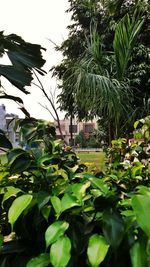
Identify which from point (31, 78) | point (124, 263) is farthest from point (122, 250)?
point (31, 78)

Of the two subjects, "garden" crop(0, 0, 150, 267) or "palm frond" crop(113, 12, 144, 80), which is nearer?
"garden" crop(0, 0, 150, 267)

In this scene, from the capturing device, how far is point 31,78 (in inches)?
50.0

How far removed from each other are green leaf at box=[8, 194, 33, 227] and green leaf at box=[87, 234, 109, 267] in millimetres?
156

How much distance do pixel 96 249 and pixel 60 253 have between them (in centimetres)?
7

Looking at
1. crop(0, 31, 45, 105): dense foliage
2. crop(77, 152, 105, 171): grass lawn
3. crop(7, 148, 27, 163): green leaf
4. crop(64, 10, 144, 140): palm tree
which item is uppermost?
crop(64, 10, 144, 140): palm tree

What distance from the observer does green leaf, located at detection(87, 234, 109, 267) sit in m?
0.79

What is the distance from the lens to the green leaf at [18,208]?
86 cm

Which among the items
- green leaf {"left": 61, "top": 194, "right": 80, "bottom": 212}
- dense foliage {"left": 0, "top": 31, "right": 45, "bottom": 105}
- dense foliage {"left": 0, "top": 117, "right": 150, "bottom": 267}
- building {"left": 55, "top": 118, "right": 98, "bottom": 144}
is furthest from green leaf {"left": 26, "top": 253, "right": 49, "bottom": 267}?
building {"left": 55, "top": 118, "right": 98, "bottom": 144}

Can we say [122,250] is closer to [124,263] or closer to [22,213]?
[124,263]

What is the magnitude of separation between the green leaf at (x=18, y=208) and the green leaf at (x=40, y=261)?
9cm

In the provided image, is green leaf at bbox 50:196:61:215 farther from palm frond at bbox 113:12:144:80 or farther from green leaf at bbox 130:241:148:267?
palm frond at bbox 113:12:144:80

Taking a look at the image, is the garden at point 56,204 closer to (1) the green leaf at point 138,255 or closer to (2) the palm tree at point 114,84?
(1) the green leaf at point 138,255

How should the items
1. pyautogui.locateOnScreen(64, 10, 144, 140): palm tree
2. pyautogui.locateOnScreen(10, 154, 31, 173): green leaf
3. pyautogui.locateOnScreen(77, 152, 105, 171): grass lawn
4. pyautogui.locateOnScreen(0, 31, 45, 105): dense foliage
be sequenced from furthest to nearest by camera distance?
pyautogui.locateOnScreen(64, 10, 144, 140): palm tree
pyautogui.locateOnScreen(77, 152, 105, 171): grass lawn
pyautogui.locateOnScreen(0, 31, 45, 105): dense foliage
pyautogui.locateOnScreen(10, 154, 31, 173): green leaf

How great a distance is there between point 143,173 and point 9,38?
2.22 feet
